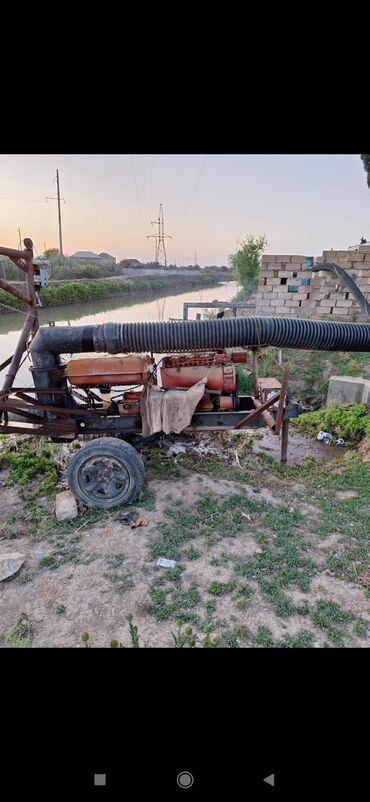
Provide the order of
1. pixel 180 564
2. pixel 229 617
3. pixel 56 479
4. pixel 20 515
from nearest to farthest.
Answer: pixel 229 617
pixel 180 564
pixel 20 515
pixel 56 479

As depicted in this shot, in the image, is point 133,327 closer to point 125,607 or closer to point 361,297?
point 125,607

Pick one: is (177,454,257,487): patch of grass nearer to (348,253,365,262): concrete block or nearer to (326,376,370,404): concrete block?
(326,376,370,404): concrete block

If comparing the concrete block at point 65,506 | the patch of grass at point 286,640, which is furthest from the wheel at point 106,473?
the patch of grass at point 286,640

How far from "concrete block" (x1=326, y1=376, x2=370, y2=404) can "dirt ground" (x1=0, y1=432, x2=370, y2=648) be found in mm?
1904

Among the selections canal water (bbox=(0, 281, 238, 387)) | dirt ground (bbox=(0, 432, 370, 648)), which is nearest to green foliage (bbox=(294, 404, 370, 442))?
dirt ground (bbox=(0, 432, 370, 648))

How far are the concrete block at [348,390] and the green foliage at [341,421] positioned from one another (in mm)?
181

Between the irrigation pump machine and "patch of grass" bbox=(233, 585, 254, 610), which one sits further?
the irrigation pump machine

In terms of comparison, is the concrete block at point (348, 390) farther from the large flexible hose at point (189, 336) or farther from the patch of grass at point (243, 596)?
the patch of grass at point (243, 596)

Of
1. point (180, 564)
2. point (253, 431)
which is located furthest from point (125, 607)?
point (253, 431)

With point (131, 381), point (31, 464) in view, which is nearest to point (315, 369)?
point (131, 381)

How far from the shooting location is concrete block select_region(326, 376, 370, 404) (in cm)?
609

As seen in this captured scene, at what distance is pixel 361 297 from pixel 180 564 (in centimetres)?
638

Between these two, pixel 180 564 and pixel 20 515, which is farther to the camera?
pixel 20 515
